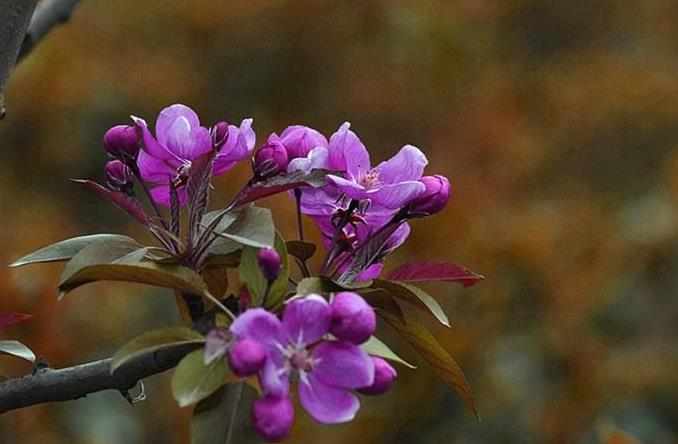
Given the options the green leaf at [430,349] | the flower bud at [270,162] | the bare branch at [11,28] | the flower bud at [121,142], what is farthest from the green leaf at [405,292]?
the bare branch at [11,28]

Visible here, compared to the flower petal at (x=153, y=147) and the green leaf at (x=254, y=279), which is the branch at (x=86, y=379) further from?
the flower petal at (x=153, y=147)

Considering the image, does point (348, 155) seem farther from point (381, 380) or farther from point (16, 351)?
point (16, 351)

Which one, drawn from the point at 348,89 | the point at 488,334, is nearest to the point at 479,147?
the point at 348,89

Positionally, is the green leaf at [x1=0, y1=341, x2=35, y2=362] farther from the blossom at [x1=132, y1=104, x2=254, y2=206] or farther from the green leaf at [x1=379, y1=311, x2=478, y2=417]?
the green leaf at [x1=379, y1=311, x2=478, y2=417]

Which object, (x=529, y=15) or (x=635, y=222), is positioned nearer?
(x=635, y=222)

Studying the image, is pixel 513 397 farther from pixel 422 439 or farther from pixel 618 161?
pixel 618 161
